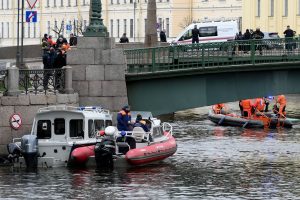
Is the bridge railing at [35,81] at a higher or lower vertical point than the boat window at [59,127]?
higher

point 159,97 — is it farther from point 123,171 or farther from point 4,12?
point 4,12

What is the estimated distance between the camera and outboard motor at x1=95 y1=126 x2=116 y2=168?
53.7m

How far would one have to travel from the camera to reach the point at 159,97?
202 feet

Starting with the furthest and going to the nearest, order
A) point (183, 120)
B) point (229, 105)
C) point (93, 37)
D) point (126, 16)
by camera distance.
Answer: point (126, 16)
point (229, 105)
point (183, 120)
point (93, 37)

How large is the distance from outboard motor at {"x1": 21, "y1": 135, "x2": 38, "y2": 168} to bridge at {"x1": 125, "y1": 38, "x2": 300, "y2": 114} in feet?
25.7

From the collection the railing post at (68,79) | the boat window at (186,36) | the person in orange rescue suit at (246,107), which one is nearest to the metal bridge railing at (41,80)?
the railing post at (68,79)

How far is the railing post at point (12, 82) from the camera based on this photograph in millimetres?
56062

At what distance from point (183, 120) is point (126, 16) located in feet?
232

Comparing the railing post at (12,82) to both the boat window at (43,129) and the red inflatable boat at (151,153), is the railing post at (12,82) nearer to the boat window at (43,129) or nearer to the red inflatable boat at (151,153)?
the boat window at (43,129)

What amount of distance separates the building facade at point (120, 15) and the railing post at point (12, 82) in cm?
8431

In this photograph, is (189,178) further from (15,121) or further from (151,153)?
(15,121)

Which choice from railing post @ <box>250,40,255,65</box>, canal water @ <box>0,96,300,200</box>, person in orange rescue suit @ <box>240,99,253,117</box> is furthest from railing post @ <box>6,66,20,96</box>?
person in orange rescue suit @ <box>240,99,253,117</box>

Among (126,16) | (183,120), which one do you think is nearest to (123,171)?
(183,120)

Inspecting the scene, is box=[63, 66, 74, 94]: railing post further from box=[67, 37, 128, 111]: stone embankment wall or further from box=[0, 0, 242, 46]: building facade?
box=[0, 0, 242, 46]: building facade
